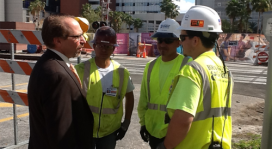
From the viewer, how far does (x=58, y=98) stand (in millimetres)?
1655

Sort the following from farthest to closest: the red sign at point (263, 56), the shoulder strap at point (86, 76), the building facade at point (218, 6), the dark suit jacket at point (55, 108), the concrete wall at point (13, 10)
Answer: the building facade at point (218, 6) → the concrete wall at point (13, 10) → the red sign at point (263, 56) → the shoulder strap at point (86, 76) → the dark suit jacket at point (55, 108)

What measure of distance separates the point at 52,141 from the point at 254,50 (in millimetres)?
21718

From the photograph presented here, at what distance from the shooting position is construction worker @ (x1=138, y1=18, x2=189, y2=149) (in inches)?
105

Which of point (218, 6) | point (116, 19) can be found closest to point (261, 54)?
point (116, 19)

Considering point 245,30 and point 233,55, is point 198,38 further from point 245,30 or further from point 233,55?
point 245,30

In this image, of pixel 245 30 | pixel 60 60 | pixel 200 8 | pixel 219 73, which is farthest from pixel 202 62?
pixel 245 30

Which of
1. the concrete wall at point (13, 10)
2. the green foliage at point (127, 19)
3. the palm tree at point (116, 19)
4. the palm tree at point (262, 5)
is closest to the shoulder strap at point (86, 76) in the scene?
the concrete wall at point (13, 10)

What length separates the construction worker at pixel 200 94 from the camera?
1.70 metres

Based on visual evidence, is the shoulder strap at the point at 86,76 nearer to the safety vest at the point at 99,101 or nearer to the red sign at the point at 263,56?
the safety vest at the point at 99,101

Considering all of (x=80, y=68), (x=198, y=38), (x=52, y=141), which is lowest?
(x=52, y=141)

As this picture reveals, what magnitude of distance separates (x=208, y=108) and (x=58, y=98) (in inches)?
40.4

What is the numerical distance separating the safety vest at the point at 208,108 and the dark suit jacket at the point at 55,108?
680mm

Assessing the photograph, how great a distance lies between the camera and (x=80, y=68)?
2729 mm

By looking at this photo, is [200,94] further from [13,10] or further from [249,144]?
[13,10]
